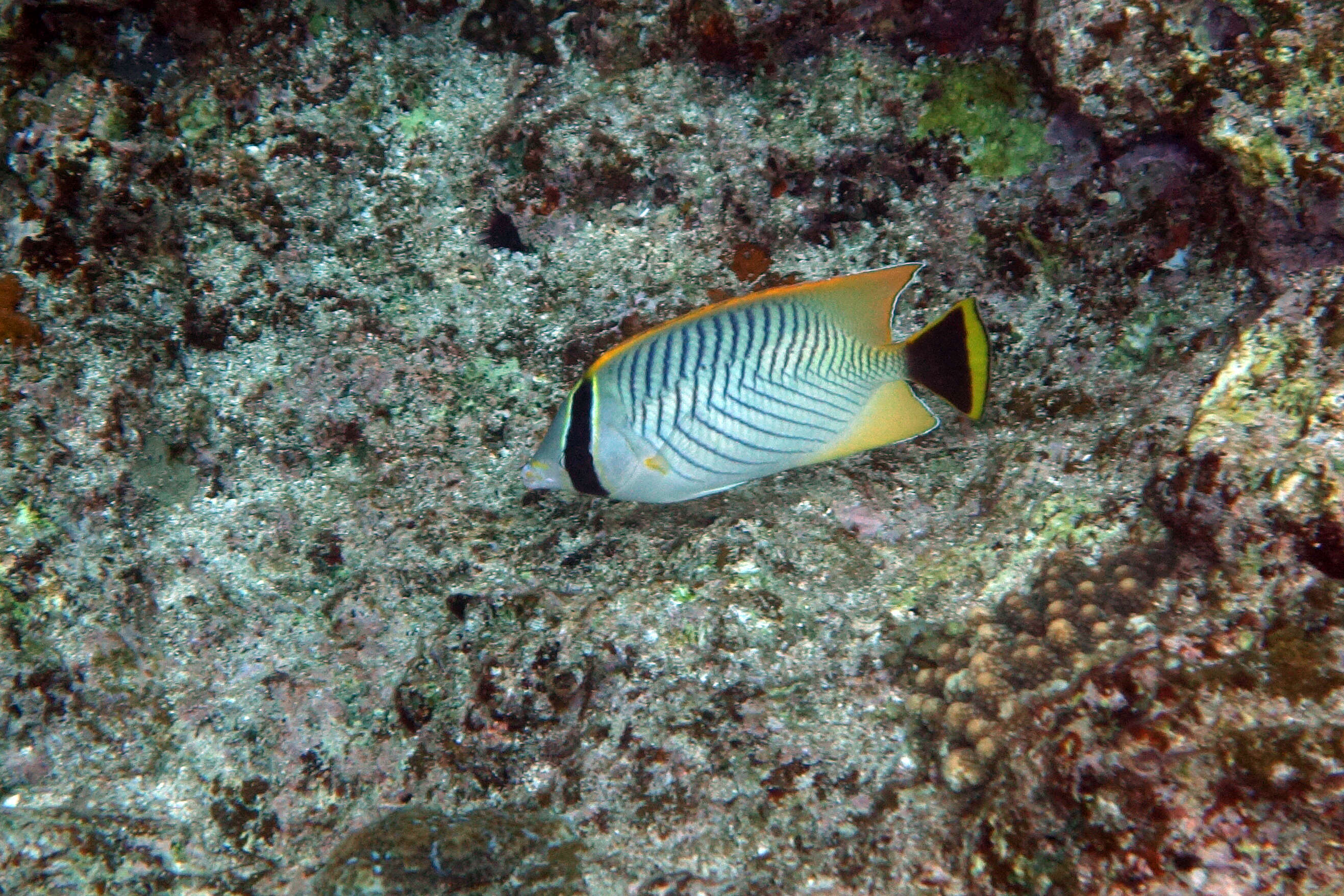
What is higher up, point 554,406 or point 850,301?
point 850,301

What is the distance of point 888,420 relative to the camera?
2.08 metres

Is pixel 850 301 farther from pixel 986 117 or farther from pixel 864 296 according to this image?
pixel 986 117

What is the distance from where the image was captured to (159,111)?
7.75 feet

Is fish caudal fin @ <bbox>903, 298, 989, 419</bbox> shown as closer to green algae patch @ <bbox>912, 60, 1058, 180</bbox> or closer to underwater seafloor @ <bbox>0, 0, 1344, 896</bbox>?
underwater seafloor @ <bbox>0, 0, 1344, 896</bbox>

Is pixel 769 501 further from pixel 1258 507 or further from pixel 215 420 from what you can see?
Answer: pixel 215 420

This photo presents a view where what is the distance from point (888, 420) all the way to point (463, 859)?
1.86 meters

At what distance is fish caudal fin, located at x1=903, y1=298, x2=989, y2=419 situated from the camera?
190 cm

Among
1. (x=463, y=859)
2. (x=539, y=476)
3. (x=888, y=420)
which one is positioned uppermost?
(x=539, y=476)

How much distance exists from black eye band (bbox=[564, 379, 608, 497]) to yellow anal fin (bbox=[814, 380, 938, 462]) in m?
0.66

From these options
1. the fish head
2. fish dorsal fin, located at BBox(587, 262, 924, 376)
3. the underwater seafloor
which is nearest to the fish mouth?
the fish head

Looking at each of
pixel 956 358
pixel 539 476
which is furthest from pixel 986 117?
pixel 539 476

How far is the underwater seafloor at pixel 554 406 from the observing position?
7.07ft

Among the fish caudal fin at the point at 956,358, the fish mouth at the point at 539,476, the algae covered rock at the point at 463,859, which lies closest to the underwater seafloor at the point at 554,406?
the algae covered rock at the point at 463,859

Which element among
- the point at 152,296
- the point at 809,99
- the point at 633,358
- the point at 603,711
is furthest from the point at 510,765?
the point at 809,99
